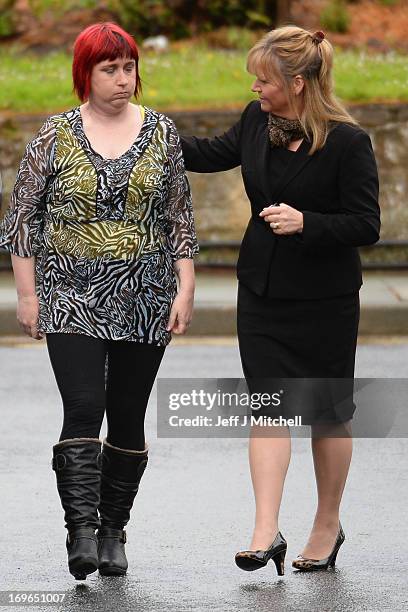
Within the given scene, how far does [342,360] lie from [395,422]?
120 inches

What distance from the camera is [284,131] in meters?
5.00

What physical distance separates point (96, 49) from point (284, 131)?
63 cm

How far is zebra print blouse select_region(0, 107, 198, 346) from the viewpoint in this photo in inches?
192

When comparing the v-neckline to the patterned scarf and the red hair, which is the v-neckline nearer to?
the red hair

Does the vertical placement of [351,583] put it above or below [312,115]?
below

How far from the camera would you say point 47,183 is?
16.2ft

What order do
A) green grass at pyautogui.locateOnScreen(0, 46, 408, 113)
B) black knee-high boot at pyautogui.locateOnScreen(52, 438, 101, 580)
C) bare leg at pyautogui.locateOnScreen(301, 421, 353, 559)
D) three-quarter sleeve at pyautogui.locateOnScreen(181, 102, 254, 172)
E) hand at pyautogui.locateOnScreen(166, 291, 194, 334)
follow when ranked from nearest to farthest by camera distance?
black knee-high boot at pyautogui.locateOnScreen(52, 438, 101, 580) < hand at pyautogui.locateOnScreen(166, 291, 194, 334) < bare leg at pyautogui.locateOnScreen(301, 421, 353, 559) < three-quarter sleeve at pyautogui.locateOnScreen(181, 102, 254, 172) < green grass at pyautogui.locateOnScreen(0, 46, 408, 113)

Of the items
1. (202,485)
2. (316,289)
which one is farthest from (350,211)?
(202,485)

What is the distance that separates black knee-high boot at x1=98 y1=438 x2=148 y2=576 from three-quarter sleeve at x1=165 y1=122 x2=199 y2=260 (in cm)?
65

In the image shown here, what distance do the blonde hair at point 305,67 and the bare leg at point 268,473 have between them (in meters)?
0.89

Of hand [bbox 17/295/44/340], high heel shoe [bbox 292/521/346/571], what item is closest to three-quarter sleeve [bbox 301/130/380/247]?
hand [bbox 17/295/44/340]

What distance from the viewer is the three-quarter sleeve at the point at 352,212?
4.92 m

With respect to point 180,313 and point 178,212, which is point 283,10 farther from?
point 180,313

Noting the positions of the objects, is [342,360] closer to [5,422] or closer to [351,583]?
[351,583]
